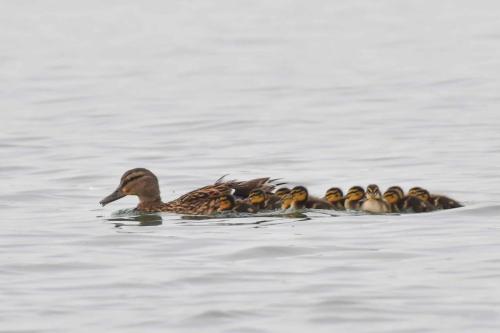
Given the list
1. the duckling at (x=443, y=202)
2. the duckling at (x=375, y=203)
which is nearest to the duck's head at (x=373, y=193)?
the duckling at (x=375, y=203)

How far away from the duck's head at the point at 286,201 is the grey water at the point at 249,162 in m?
Answer: 0.22

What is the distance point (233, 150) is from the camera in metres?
19.5

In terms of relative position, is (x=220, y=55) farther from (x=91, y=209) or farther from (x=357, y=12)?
(x=91, y=209)

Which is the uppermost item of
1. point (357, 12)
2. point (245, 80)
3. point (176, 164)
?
point (357, 12)

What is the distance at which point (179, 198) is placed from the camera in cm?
1484

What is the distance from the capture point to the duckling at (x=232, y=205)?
14250mm

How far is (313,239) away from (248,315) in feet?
8.83

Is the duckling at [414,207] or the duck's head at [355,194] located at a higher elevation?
the duck's head at [355,194]

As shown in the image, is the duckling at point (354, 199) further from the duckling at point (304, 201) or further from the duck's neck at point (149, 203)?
the duck's neck at point (149, 203)

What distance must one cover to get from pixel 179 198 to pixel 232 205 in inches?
27.4

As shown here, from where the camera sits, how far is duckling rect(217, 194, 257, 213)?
46.8 feet

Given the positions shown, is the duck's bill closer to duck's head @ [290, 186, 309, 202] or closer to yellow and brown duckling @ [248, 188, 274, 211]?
yellow and brown duckling @ [248, 188, 274, 211]

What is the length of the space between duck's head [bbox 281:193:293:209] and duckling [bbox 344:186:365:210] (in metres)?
0.48

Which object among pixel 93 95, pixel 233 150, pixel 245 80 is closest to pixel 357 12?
pixel 245 80
